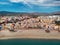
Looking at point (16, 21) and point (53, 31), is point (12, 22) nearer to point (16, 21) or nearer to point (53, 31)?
point (16, 21)

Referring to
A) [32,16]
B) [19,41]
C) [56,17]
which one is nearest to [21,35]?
[19,41]

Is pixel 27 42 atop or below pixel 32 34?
below

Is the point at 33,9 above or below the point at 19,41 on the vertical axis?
above

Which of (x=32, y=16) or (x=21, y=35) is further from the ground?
(x=32, y=16)

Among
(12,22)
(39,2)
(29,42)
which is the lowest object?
(29,42)

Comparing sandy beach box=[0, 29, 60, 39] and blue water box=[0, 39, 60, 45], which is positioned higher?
sandy beach box=[0, 29, 60, 39]

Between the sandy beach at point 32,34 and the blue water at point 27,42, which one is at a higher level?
the sandy beach at point 32,34

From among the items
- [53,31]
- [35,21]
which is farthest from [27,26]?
[53,31]

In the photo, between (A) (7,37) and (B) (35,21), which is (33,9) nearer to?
(B) (35,21)

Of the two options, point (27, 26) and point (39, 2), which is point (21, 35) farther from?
point (39, 2)
